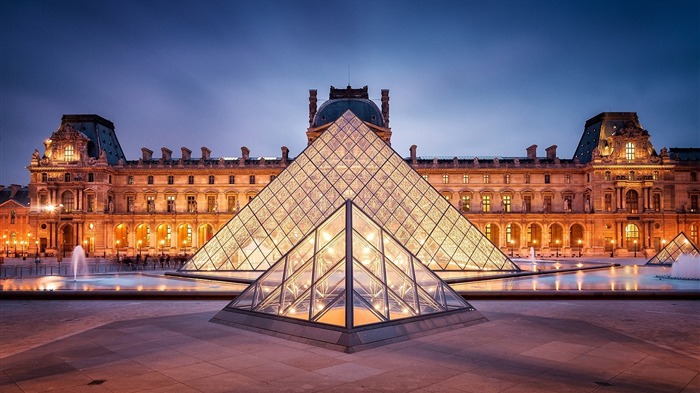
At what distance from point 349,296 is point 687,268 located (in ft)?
62.6

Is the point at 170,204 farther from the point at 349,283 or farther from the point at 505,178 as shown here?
A: the point at 349,283

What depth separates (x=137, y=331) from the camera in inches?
333

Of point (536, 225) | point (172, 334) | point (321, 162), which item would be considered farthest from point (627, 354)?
point (536, 225)

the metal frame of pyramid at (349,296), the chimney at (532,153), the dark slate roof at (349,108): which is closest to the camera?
the metal frame of pyramid at (349,296)

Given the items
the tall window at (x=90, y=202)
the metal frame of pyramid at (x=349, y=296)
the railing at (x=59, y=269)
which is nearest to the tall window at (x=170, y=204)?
the tall window at (x=90, y=202)

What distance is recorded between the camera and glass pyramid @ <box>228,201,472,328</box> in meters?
7.91

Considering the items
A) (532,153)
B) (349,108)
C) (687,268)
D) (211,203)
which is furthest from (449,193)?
(687,268)

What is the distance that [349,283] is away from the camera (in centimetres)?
771

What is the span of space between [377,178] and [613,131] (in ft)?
114

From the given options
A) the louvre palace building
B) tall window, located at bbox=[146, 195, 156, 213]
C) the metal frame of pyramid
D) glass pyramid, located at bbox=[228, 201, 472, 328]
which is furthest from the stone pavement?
tall window, located at bbox=[146, 195, 156, 213]

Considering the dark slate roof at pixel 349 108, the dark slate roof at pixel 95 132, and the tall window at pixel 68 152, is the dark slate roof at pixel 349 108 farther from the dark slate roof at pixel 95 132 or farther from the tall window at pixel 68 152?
the tall window at pixel 68 152

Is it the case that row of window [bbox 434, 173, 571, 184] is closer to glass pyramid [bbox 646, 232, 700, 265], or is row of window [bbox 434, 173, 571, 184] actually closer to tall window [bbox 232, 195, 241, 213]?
tall window [bbox 232, 195, 241, 213]

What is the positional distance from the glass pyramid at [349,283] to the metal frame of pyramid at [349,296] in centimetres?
2

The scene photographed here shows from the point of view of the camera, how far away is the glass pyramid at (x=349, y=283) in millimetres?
7906
